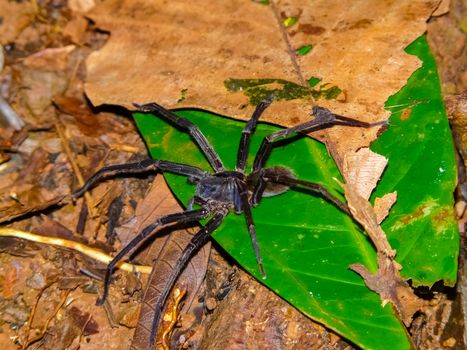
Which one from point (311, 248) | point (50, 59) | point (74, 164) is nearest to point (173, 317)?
point (311, 248)

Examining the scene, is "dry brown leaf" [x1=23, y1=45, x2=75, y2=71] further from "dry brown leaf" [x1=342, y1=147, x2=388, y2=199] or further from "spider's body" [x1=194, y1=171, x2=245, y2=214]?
"dry brown leaf" [x1=342, y1=147, x2=388, y2=199]

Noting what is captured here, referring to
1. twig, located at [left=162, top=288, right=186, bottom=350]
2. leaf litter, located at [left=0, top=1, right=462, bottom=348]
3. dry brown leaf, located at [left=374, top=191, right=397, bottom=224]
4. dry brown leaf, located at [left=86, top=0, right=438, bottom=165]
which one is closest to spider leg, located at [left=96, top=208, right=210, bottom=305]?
leaf litter, located at [left=0, top=1, right=462, bottom=348]

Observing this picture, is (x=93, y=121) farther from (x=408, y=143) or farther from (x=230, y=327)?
(x=408, y=143)

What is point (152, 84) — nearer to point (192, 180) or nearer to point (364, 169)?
point (192, 180)

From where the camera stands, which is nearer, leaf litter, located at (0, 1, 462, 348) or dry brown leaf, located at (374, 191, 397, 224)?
dry brown leaf, located at (374, 191, 397, 224)

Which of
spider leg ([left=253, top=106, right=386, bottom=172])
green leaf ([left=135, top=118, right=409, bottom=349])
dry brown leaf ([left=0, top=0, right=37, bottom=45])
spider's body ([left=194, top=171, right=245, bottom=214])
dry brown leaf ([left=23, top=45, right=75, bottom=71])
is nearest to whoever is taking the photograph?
green leaf ([left=135, top=118, right=409, bottom=349])

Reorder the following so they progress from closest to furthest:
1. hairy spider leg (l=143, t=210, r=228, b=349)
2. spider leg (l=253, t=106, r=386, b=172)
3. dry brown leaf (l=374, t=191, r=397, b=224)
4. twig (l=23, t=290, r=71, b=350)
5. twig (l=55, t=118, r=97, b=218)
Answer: dry brown leaf (l=374, t=191, r=397, b=224) < spider leg (l=253, t=106, r=386, b=172) < hairy spider leg (l=143, t=210, r=228, b=349) < twig (l=23, t=290, r=71, b=350) < twig (l=55, t=118, r=97, b=218)

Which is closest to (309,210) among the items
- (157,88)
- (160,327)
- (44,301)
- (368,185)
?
(368,185)
